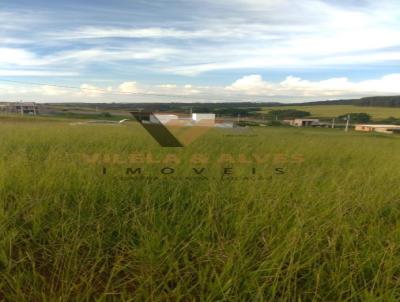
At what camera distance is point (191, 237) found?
6.15 feet

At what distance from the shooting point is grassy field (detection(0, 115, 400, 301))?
1473mm

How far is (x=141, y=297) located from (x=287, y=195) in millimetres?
1595

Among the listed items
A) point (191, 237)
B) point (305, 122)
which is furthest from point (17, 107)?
point (191, 237)

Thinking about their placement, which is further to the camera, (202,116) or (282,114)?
(282,114)

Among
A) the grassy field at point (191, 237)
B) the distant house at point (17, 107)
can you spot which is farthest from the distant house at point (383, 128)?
the distant house at point (17, 107)

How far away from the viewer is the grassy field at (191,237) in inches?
58.0

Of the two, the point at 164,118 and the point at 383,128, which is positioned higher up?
the point at 164,118

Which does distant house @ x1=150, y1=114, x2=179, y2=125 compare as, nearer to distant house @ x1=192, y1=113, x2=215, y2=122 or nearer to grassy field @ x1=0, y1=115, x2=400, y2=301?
distant house @ x1=192, y1=113, x2=215, y2=122

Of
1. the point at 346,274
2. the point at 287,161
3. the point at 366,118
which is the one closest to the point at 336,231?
the point at 346,274

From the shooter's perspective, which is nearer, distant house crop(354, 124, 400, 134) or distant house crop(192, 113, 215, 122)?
distant house crop(192, 113, 215, 122)

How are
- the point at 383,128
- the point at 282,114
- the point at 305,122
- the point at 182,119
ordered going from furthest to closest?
the point at 383,128, the point at 305,122, the point at 282,114, the point at 182,119

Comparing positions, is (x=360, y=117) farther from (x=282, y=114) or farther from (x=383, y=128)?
(x=282, y=114)

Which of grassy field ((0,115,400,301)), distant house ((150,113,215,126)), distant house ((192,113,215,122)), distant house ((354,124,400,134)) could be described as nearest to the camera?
grassy field ((0,115,400,301))

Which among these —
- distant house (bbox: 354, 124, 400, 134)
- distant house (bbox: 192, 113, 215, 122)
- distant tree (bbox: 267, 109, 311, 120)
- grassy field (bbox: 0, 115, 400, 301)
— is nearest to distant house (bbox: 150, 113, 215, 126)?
distant house (bbox: 192, 113, 215, 122)
